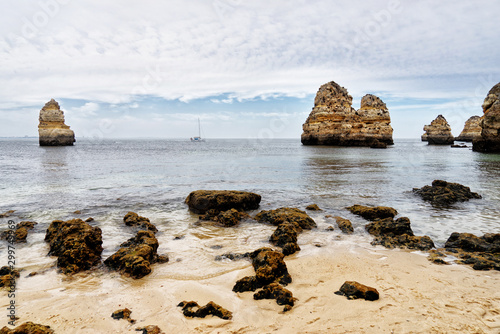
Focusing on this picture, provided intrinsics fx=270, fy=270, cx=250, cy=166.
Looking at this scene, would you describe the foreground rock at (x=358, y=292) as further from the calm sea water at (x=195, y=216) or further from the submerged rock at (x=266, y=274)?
the calm sea water at (x=195, y=216)

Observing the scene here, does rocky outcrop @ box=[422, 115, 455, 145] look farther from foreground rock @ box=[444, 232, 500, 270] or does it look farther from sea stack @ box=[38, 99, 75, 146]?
sea stack @ box=[38, 99, 75, 146]

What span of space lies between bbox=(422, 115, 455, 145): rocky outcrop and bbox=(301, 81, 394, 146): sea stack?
2958cm

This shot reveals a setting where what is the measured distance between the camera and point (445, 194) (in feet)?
38.5

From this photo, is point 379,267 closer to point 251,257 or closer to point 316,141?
point 251,257

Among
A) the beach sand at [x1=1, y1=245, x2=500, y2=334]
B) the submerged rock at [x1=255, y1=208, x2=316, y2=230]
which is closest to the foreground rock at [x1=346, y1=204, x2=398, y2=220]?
the submerged rock at [x1=255, y1=208, x2=316, y2=230]

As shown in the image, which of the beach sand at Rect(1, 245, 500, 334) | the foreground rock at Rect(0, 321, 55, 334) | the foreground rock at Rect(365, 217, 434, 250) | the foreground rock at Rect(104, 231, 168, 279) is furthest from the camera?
the foreground rock at Rect(365, 217, 434, 250)

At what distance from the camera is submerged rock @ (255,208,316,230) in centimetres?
827

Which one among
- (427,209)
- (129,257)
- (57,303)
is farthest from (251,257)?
(427,209)

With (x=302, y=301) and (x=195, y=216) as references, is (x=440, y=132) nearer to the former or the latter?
(x=195, y=216)

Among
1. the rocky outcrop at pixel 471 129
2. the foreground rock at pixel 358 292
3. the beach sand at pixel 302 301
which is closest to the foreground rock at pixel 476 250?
the beach sand at pixel 302 301

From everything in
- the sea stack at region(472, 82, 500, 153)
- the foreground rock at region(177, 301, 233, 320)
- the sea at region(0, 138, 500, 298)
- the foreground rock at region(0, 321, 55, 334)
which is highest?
the sea stack at region(472, 82, 500, 153)

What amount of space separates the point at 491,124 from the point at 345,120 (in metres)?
32.4

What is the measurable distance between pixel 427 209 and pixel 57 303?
38.4 feet

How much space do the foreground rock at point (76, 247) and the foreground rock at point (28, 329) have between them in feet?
6.28
